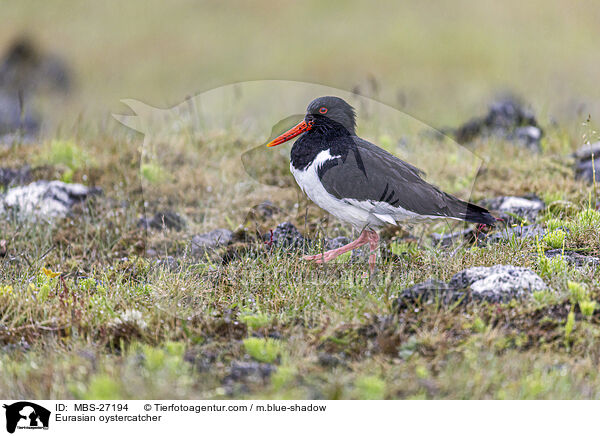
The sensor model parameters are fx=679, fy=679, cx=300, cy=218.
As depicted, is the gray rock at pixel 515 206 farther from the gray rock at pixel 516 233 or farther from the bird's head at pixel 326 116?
the bird's head at pixel 326 116

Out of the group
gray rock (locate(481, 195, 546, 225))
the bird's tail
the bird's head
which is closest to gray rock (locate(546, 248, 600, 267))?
Result: the bird's tail

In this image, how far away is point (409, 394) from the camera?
13.3 feet

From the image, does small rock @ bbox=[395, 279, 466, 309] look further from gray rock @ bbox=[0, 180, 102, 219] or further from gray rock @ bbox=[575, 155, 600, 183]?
gray rock @ bbox=[0, 180, 102, 219]

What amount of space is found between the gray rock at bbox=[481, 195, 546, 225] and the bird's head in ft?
7.11

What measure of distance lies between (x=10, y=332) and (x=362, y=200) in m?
2.86

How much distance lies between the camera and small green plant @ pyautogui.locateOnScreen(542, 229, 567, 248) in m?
5.78

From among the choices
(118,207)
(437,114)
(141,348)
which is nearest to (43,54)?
(118,207)

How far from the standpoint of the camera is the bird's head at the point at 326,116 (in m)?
5.53

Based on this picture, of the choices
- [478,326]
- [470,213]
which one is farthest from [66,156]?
[478,326]

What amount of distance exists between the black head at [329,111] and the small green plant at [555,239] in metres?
1.99

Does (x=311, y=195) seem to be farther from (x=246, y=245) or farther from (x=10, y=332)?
(x=10, y=332)

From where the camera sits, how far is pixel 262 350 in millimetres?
4371
